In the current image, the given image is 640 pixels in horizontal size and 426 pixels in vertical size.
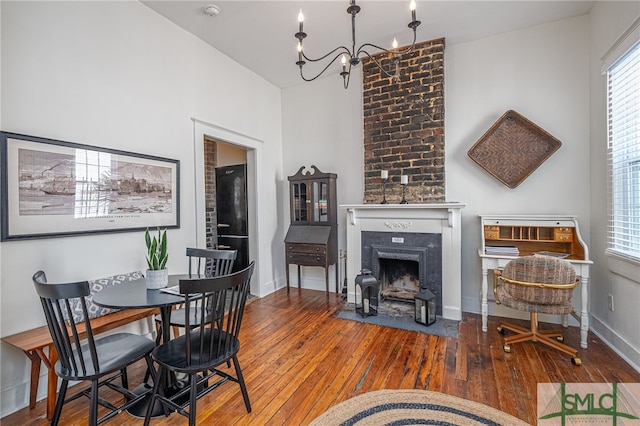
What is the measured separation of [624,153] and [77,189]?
460 cm

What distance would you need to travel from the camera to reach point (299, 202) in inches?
181

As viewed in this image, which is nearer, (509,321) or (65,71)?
(65,71)

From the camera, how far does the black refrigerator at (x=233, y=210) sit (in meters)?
4.77

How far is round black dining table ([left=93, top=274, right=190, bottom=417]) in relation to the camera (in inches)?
71.0

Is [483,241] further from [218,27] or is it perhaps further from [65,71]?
[65,71]

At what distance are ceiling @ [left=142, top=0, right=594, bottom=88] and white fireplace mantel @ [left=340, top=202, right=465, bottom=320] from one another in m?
2.01

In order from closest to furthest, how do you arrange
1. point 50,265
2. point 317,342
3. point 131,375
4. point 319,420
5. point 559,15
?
1. point 319,420
2. point 50,265
3. point 131,375
4. point 317,342
5. point 559,15

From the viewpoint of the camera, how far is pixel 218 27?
3.29m

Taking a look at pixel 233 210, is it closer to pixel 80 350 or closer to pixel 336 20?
pixel 336 20

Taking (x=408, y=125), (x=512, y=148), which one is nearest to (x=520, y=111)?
(x=512, y=148)

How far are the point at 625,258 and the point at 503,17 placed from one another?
2.65 meters

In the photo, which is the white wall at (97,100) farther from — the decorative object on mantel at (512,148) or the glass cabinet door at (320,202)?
the decorative object on mantel at (512,148)

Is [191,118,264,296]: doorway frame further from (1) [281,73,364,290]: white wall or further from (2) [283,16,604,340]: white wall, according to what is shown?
(2) [283,16,604,340]: white wall

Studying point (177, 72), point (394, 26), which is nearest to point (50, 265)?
point (177, 72)
